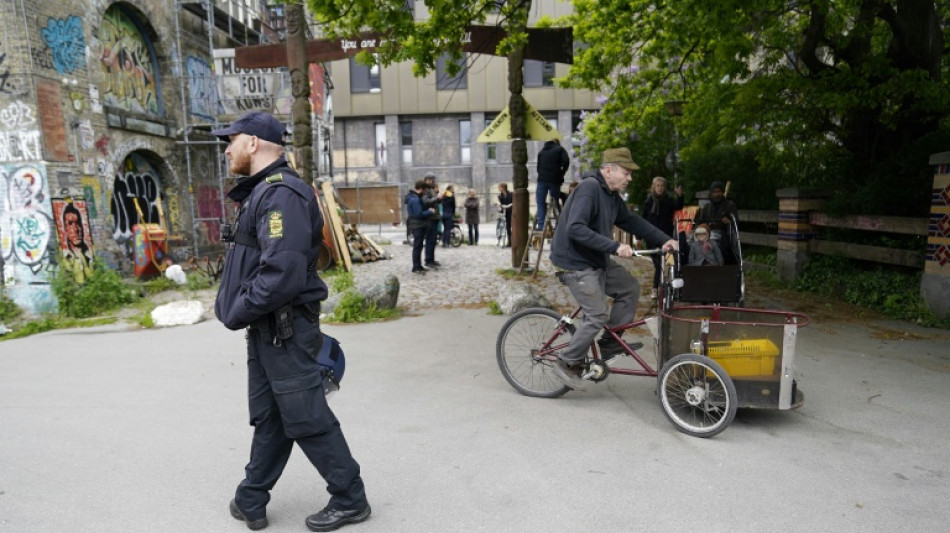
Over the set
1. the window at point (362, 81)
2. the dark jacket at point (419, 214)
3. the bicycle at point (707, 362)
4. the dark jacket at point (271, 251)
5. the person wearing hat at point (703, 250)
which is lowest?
the bicycle at point (707, 362)

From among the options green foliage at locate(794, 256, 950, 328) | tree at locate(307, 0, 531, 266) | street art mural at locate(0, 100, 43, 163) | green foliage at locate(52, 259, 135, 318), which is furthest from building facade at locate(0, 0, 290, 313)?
green foliage at locate(794, 256, 950, 328)

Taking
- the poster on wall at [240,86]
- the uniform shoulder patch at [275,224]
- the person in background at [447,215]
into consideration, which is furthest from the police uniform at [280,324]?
the person in background at [447,215]

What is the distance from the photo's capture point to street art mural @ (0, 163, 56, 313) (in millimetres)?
9992

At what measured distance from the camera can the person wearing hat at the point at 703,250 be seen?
8500mm

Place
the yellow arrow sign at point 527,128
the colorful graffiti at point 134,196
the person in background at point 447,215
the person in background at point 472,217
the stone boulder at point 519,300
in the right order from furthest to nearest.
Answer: the person in background at point 472,217 → the person in background at point 447,215 → the colorful graffiti at point 134,196 → the yellow arrow sign at point 527,128 → the stone boulder at point 519,300

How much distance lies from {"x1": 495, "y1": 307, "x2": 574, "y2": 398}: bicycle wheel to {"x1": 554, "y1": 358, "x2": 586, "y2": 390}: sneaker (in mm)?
117

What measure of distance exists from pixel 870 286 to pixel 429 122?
28.4m

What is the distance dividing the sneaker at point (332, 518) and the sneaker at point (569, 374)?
90.4 inches

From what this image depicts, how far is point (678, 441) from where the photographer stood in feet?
14.8

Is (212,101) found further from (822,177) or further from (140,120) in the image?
(822,177)

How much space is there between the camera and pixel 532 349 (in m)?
5.58

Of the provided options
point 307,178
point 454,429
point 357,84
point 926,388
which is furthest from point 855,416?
point 357,84

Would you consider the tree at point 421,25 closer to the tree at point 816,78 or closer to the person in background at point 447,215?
the tree at point 816,78

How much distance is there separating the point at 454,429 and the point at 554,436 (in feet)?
2.42
